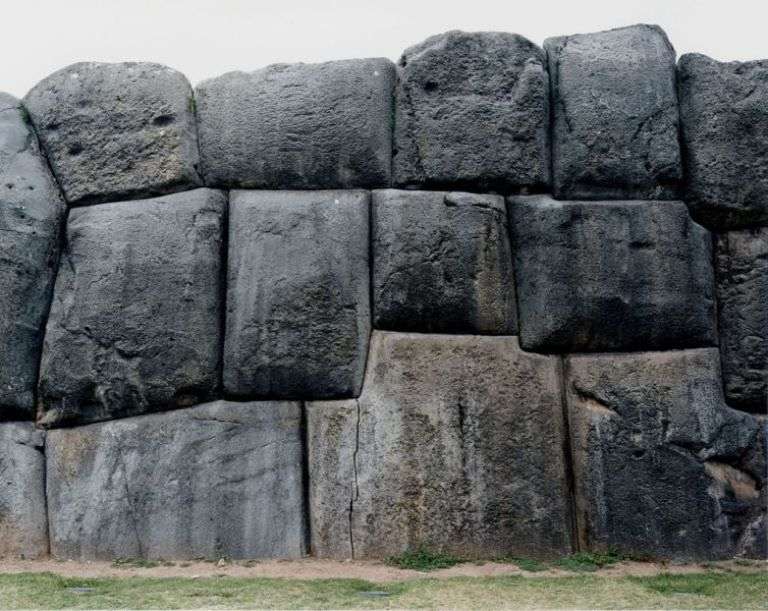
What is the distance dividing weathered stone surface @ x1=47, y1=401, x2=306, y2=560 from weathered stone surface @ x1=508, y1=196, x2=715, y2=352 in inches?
73.3

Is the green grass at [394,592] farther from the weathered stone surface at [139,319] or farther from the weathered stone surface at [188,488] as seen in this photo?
the weathered stone surface at [139,319]

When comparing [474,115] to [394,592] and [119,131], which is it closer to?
[119,131]

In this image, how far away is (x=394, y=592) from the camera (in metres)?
4.57

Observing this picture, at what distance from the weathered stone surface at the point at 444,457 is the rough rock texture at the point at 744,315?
124 centimetres

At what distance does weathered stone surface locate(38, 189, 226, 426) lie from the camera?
5.52m

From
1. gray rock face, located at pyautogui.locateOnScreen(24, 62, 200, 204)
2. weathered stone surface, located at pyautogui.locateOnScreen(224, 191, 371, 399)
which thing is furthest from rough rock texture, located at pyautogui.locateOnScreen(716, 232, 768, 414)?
gray rock face, located at pyautogui.locateOnScreen(24, 62, 200, 204)

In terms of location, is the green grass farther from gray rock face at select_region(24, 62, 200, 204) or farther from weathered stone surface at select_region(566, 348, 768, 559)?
gray rock face at select_region(24, 62, 200, 204)

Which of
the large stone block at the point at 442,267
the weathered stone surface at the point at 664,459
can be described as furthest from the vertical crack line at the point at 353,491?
the weathered stone surface at the point at 664,459

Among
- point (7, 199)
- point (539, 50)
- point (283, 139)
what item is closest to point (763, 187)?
point (539, 50)

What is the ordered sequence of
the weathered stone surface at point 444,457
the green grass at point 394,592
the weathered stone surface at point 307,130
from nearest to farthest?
the green grass at point 394,592
the weathered stone surface at point 444,457
the weathered stone surface at point 307,130

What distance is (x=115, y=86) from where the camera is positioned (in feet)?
19.0

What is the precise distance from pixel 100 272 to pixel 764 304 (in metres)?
4.52

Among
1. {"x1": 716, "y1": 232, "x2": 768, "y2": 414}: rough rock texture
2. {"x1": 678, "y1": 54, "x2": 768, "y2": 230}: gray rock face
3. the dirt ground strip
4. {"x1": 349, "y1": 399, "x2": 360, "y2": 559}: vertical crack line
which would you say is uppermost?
{"x1": 678, "y1": 54, "x2": 768, "y2": 230}: gray rock face

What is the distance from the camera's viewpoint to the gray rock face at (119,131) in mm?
5695
